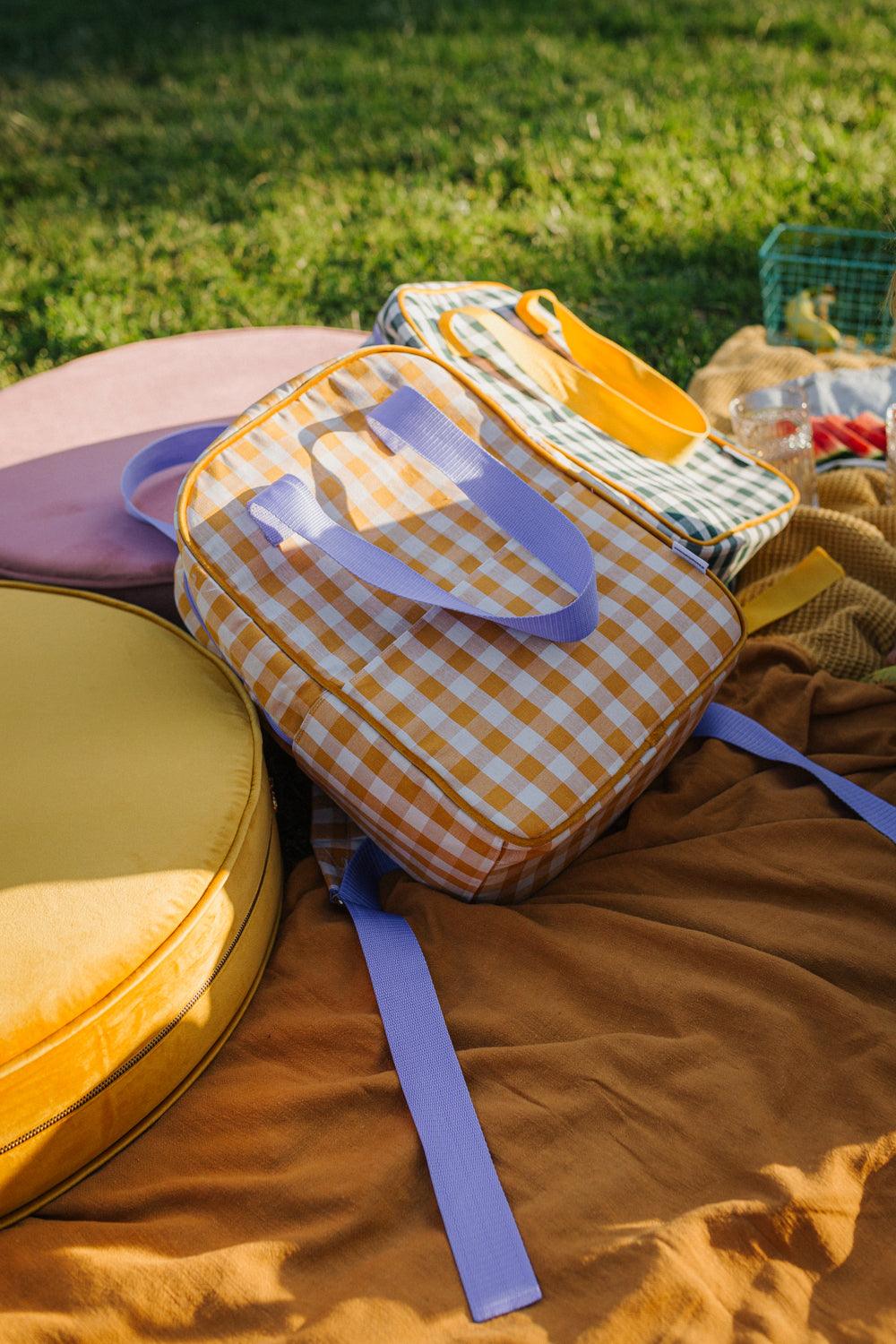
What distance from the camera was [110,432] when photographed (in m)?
2.31

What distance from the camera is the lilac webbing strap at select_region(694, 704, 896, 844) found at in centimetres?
156

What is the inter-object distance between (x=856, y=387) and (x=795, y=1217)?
1.92m

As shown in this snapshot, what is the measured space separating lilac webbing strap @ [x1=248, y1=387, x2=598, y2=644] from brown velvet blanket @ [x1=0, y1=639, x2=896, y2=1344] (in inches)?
14.5

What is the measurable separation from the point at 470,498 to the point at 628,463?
13.7 inches

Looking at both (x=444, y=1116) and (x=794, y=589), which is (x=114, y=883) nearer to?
(x=444, y=1116)

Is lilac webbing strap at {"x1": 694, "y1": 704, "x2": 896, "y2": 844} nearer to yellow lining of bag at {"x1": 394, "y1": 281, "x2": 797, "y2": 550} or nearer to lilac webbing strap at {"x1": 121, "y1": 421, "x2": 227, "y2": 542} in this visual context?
yellow lining of bag at {"x1": 394, "y1": 281, "x2": 797, "y2": 550}

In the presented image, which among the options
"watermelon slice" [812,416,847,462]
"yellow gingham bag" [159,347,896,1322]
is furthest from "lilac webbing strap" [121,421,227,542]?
"watermelon slice" [812,416,847,462]

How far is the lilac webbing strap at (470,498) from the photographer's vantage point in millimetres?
1506

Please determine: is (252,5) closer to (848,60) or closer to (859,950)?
(848,60)

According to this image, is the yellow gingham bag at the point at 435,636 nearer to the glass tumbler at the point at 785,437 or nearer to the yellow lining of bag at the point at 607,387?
the yellow lining of bag at the point at 607,387

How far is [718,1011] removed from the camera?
1.33 m

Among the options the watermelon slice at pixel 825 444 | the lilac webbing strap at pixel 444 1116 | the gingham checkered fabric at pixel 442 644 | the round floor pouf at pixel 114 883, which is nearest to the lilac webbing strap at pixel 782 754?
the gingham checkered fabric at pixel 442 644

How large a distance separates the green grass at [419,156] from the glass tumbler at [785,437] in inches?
27.8

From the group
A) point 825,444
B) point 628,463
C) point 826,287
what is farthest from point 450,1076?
point 826,287
